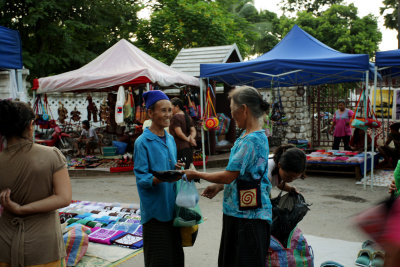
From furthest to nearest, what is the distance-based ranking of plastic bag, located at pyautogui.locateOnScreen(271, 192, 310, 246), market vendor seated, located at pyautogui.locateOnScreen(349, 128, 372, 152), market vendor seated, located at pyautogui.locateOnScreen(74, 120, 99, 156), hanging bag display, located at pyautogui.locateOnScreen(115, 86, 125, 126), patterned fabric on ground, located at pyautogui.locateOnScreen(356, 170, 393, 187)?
market vendor seated, located at pyautogui.locateOnScreen(74, 120, 99, 156) → market vendor seated, located at pyautogui.locateOnScreen(349, 128, 372, 152) → hanging bag display, located at pyautogui.locateOnScreen(115, 86, 125, 126) → patterned fabric on ground, located at pyautogui.locateOnScreen(356, 170, 393, 187) → plastic bag, located at pyautogui.locateOnScreen(271, 192, 310, 246)

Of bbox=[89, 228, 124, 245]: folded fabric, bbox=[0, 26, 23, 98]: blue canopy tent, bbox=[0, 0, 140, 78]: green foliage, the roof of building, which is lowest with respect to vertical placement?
bbox=[89, 228, 124, 245]: folded fabric

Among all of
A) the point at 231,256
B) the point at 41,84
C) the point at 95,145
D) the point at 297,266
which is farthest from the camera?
the point at 95,145

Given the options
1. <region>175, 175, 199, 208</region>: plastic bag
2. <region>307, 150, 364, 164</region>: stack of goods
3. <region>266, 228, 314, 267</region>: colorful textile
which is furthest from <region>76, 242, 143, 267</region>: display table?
<region>307, 150, 364, 164</region>: stack of goods

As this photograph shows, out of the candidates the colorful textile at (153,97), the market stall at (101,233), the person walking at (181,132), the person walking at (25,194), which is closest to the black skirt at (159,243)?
the person walking at (25,194)

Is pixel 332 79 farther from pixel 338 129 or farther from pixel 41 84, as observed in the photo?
pixel 41 84

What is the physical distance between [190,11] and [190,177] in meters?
17.4

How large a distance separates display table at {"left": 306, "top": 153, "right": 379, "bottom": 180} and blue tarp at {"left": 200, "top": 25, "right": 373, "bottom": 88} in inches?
81.8

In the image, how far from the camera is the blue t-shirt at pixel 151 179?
8.84ft

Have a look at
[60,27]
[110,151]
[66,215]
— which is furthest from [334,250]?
[60,27]

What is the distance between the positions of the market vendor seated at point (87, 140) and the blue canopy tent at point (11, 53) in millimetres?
8482

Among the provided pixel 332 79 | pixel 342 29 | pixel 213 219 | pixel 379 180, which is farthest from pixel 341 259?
pixel 342 29

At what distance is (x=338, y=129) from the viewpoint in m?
11.1

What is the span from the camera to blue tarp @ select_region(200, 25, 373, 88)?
7.42 metres

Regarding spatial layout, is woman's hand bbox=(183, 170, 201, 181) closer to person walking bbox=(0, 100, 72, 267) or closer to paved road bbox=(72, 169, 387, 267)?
person walking bbox=(0, 100, 72, 267)
